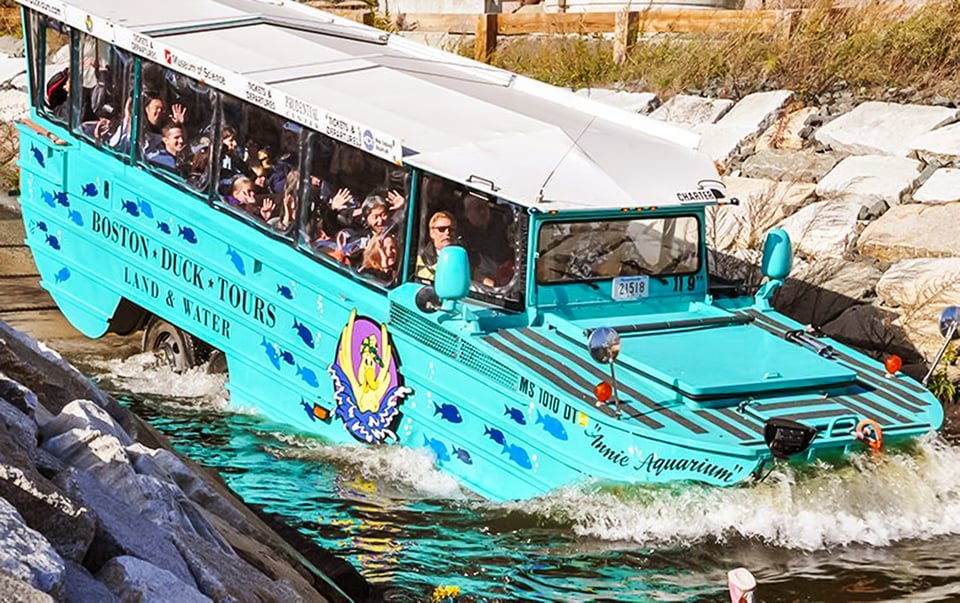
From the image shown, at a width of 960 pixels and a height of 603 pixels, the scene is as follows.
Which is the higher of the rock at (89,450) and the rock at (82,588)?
the rock at (82,588)

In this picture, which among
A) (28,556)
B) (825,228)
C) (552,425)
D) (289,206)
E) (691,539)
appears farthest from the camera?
(825,228)

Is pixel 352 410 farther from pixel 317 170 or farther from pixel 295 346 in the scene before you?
pixel 317 170

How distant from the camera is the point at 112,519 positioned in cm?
486

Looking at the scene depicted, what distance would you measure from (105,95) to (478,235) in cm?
401

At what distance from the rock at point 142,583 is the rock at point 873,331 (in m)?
8.14

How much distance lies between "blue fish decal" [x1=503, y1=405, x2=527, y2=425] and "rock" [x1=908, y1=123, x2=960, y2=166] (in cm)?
652

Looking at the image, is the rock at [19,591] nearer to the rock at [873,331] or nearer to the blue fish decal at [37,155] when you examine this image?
the blue fish decal at [37,155]

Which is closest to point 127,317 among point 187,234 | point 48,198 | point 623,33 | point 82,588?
point 48,198

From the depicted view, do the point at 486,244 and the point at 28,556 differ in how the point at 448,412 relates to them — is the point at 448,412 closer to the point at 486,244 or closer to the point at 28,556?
the point at 486,244

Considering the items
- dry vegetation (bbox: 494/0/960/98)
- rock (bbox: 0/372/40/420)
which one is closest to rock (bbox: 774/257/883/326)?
dry vegetation (bbox: 494/0/960/98)

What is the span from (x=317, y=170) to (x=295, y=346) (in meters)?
1.18

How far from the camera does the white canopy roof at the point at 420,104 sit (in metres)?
9.00

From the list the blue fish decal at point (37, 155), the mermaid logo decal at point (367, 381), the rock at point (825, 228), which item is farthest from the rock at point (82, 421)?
the rock at point (825, 228)

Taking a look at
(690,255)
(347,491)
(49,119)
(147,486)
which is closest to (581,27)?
(49,119)
